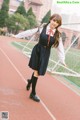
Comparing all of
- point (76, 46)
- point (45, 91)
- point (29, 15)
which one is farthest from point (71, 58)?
point (29, 15)

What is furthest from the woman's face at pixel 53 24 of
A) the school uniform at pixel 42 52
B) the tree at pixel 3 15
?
the tree at pixel 3 15

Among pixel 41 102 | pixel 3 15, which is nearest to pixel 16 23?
pixel 3 15

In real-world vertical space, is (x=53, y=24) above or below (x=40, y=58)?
above

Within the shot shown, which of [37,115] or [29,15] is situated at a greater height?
[37,115]

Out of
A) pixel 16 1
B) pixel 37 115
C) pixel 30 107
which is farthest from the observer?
pixel 16 1

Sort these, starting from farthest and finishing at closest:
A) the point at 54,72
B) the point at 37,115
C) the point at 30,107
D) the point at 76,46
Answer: the point at 76,46, the point at 54,72, the point at 30,107, the point at 37,115

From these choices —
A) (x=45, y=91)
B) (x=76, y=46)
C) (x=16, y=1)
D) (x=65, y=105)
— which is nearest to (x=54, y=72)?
(x=76, y=46)

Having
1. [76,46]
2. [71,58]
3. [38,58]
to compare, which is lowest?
[71,58]

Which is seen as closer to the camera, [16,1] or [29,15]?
[29,15]

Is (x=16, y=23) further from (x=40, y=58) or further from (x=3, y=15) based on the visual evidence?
(x=40, y=58)

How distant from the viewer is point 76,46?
1373 centimetres

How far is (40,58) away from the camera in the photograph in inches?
272

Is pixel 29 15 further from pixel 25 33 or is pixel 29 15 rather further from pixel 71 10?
pixel 25 33

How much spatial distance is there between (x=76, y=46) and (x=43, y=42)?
275 inches
